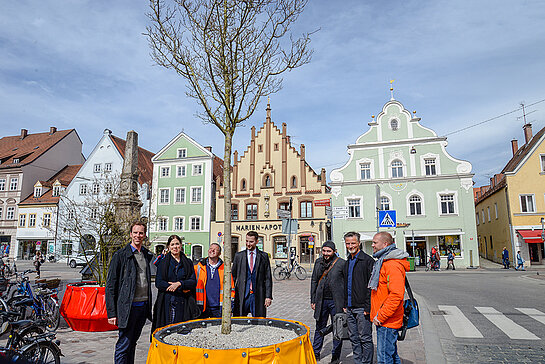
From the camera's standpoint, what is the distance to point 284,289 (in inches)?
→ 639

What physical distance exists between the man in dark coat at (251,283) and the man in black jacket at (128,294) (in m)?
1.56

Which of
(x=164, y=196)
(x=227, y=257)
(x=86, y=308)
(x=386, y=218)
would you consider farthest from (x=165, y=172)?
(x=227, y=257)

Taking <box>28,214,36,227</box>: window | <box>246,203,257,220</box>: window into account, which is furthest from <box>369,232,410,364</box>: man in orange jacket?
<box>28,214,36,227</box>: window

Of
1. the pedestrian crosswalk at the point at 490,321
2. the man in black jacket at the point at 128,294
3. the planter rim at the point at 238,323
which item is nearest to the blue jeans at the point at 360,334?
the planter rim at the point at 238,323

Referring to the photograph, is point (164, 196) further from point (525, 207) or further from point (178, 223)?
point (525, 207)

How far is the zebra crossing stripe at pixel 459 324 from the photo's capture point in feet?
25.7

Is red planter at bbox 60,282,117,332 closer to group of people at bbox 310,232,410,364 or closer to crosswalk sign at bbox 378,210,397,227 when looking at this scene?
group of people at bbox 310,232,410,364

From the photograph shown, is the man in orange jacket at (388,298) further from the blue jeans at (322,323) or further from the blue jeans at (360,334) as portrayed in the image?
the blue jeans at (322,323)

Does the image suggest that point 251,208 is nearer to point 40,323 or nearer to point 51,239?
point 51,239

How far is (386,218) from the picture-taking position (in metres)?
12.8

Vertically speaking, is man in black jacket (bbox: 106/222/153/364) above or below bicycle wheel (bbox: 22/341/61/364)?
above

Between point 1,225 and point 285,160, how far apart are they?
115 ft

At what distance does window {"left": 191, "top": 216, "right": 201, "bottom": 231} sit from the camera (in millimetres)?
39228

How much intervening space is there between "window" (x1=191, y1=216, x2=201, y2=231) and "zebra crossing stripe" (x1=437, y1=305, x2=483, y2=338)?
30850 mm
